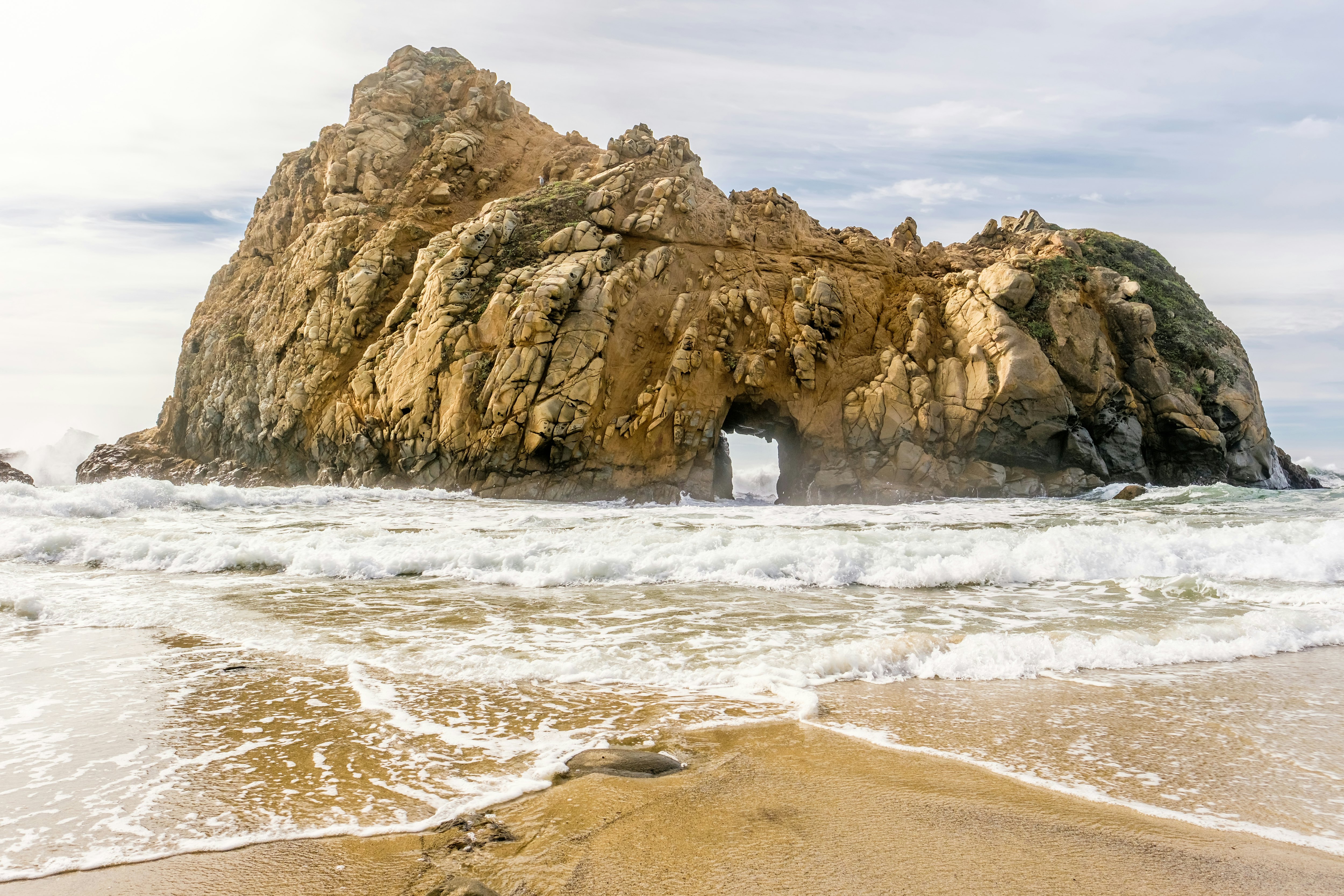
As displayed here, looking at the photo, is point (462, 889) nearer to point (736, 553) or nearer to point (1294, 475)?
point (736, 553)

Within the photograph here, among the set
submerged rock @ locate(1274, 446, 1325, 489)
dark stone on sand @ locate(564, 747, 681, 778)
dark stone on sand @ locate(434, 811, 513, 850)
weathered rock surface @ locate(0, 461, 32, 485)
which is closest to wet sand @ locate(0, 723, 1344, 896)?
dark stone on sand @ locate(434, 811, 513, 850)

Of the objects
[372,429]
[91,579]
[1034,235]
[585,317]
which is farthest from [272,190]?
[1034,235]

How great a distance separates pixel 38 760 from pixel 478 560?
7.17 m

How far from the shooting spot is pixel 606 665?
6184 mm

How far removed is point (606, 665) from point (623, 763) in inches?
80.5

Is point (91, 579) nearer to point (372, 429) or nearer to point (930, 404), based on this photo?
point (372, 429)

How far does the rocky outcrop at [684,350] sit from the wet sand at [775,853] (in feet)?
64.1

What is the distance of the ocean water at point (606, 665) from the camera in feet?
12.6

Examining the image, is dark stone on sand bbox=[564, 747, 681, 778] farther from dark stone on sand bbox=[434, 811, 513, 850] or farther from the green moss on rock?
the green moss on rock

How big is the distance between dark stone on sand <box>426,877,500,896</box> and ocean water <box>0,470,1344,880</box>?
558mm

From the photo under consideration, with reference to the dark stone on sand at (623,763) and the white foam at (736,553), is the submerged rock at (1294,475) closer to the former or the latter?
the white foam at (736,553)

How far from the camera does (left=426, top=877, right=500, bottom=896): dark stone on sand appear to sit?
113 inches

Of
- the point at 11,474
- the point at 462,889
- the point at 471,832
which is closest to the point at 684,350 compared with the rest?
the point at 471,832

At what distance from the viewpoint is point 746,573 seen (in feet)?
34.9
